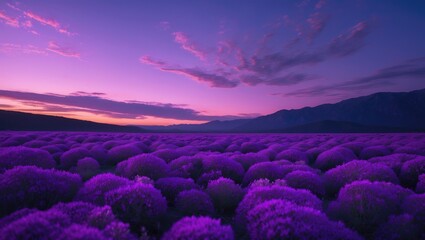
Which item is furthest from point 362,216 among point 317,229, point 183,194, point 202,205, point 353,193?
point 183,194

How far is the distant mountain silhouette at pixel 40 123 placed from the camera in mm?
82787

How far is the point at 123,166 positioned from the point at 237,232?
212 inches

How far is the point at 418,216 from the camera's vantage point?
428 cm

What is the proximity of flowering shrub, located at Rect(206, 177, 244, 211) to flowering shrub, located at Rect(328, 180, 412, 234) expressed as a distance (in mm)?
1972

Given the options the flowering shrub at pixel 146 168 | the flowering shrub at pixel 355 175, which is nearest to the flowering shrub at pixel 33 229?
the flowering shrub at pixel 146 168

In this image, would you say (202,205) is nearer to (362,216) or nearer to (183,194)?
(183,194)

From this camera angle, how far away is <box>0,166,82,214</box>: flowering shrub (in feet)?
15.4

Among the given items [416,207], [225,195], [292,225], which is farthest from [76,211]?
[416,207]

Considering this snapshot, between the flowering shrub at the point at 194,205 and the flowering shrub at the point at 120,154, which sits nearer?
the flowering shrub at the point at 194,205

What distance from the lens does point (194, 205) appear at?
5.32m

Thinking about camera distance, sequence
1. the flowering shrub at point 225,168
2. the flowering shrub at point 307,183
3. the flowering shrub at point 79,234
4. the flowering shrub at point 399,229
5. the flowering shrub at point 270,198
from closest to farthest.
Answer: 1. the flowering shrub at point 79,234
2. the flowering shrub at point 399,229
3. the flowering shrub at point 270,198
4. the flowering shrub at point 307,183
5. the flowering shrub at point 225,168

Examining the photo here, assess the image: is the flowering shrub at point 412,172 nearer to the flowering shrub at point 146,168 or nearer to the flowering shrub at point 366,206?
the flowering shrub at point 366,206

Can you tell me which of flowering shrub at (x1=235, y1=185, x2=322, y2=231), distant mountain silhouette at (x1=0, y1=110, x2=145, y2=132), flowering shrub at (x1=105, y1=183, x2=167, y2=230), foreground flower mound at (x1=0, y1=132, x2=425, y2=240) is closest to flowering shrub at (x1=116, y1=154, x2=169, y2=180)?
foreground flower mound at (x1=0, y1=132, x2=425, y2=240)

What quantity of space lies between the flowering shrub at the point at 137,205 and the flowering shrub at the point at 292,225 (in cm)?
164
